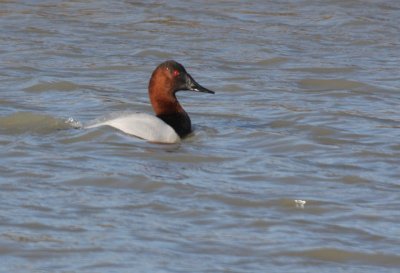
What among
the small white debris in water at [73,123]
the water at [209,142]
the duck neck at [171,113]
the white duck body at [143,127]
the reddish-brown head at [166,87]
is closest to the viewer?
the water at [209,142]

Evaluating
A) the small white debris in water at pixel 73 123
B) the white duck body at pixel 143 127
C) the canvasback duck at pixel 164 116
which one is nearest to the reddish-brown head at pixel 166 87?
the canvasback duck at pixel 164 116

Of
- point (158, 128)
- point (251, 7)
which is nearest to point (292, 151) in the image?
point (158, 128)

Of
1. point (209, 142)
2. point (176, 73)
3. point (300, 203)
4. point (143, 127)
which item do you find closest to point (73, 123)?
point (143, 127)

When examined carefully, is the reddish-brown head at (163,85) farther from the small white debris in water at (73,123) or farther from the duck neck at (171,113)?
the small white debris in water at (73,123)

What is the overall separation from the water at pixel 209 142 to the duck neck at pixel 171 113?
118 millimetres

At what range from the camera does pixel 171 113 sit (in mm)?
10734

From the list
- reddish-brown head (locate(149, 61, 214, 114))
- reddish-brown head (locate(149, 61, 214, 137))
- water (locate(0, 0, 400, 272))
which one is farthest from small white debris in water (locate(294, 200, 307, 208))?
reddish-brown head (locate(149, 61, 214, 114))

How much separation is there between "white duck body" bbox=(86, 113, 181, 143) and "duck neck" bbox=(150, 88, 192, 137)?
9.5 inches

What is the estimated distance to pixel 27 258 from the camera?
6.81 metres

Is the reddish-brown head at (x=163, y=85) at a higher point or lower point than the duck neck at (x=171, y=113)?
higher

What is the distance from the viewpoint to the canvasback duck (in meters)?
10.1

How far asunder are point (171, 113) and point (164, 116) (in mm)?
65

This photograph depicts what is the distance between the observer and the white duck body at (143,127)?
10.1 meters

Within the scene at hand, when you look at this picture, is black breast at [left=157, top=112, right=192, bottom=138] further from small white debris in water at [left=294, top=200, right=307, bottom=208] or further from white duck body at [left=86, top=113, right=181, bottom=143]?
small white debris in water at [left=294, top=200, right=307, bottom=208]
